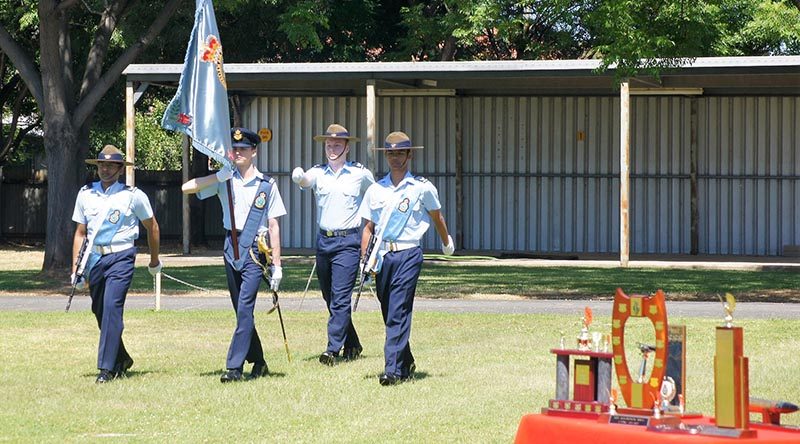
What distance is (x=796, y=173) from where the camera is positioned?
32.8 metres

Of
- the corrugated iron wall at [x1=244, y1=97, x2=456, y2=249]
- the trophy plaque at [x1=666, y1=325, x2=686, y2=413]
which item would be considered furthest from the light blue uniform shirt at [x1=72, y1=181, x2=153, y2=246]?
the corrugated iron wall at [x1=244, y1=97, x2=456, y2=249]

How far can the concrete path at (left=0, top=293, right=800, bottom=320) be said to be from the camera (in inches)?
726

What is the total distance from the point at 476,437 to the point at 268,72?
21531 millimetres

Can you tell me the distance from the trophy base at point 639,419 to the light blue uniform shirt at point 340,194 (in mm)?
7065

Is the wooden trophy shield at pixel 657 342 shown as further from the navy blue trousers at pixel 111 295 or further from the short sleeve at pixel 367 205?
the navy blue trousers at pixel 111 295

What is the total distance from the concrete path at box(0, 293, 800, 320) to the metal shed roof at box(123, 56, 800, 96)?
739 cm

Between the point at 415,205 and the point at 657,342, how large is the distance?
20.4 feet

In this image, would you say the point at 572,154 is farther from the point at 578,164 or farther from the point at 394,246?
the point at 394,246

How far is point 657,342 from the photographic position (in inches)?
234

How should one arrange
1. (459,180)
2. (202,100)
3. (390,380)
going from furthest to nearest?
(459,180) → (202,100) → (390,380)

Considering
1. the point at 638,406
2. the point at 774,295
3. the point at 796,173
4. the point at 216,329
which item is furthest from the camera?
the point at 796,173

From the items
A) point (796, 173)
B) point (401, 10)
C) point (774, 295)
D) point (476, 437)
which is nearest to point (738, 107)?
point (796, 173)

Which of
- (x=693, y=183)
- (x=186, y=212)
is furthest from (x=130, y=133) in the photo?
(x=693, y=183)

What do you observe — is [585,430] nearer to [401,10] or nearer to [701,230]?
[701,230]
